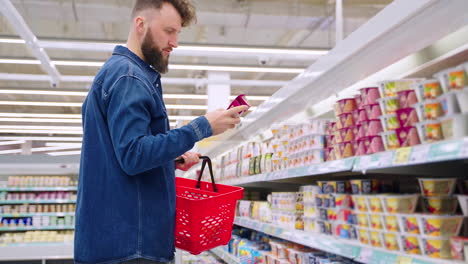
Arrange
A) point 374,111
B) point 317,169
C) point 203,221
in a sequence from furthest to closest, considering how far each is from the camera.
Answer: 1. point 317,169
2. point 203,221
3. point 374,111

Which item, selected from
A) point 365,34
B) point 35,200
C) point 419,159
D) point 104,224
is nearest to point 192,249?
point 104,224

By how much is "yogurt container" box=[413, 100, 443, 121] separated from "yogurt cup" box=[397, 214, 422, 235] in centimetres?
35

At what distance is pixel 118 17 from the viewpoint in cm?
762

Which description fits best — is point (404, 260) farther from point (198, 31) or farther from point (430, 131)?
point (198, 31)

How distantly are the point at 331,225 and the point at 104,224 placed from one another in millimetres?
1126

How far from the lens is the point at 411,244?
1636mm

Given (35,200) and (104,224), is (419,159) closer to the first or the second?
(104,224)

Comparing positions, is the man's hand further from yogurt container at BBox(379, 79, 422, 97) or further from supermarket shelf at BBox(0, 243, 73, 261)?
supermarket shelf at BBox(0, 243, 73, 261)

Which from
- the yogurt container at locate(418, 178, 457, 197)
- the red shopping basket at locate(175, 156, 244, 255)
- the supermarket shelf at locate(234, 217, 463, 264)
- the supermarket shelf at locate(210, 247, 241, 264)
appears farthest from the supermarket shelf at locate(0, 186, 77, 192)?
the yogurt container at locate(418, 178, 457, 197)

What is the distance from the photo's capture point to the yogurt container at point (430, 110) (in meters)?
1.49

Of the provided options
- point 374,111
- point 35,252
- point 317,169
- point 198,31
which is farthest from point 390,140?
point 198,31

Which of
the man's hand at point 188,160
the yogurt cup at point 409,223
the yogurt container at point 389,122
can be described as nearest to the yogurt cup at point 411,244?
the yogurt cup at point 409,223

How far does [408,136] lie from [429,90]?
189mm

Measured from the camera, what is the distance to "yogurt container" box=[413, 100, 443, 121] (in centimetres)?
149
